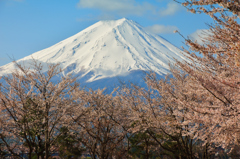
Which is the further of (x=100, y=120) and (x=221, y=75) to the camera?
(x=100, y=120)

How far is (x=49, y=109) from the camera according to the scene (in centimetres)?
870

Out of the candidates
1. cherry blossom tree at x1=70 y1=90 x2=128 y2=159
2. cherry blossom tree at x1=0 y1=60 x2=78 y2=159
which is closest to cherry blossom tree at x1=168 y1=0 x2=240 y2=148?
cherry blossom tree at x1=0 y1=60 x2=78 y2=159

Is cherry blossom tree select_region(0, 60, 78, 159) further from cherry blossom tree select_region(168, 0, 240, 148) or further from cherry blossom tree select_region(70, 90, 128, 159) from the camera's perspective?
cherry blossom tree select_region(168, 0, 240, 148)

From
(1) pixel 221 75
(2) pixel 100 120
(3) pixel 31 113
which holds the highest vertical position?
(2) pixel 100 120

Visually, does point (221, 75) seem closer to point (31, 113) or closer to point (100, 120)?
point (31, 113)

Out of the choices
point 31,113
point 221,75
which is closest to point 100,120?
point 31,113

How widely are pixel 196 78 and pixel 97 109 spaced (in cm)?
857

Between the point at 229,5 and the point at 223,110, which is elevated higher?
the point at 229,5

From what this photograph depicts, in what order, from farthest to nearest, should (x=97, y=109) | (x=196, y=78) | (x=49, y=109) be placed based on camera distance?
(x=97, y=109), (x=49, y=109), (x=196, y=78)

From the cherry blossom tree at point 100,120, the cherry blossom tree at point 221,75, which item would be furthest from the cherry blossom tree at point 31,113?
the cherry blossom tree at point 221,75

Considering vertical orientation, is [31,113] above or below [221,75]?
above

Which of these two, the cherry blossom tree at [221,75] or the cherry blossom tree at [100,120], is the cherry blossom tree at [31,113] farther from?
the cherry blossom tree at [221,75]

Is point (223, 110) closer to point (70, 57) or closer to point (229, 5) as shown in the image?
point (229, 5)

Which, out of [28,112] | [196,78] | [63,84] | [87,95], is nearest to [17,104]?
[28,112]
